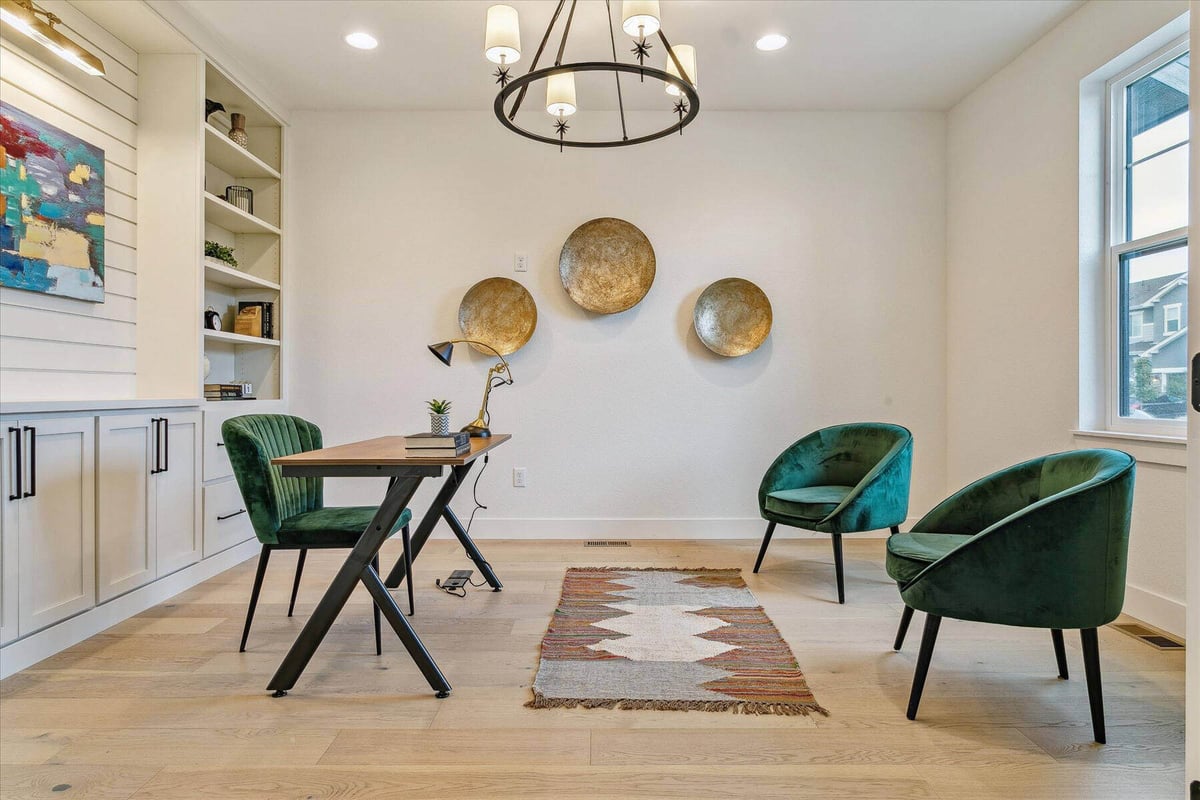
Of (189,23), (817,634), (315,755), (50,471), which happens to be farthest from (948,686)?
(189,23)

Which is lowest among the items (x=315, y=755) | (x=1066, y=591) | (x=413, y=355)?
(x=315, y=755)

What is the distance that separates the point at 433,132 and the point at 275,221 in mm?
1101

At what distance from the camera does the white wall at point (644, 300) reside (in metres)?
4.01

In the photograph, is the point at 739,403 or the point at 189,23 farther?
the point at 739,403

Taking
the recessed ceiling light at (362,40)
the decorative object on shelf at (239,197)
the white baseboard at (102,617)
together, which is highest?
the recessed ceiling light at (362,40)

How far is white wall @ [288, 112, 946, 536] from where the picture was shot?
4008 mm

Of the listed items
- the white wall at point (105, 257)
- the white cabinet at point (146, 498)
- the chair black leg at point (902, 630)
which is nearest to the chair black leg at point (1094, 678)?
the chair black leg at point (902, 630)

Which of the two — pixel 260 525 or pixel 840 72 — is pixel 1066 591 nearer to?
pixel 260 525

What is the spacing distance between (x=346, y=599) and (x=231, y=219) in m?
2.61

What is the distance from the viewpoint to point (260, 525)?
2248 mm

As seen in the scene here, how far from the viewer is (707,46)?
3.23 metres

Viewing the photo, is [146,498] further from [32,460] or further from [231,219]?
[231,219]

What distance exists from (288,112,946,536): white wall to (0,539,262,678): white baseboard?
109cm

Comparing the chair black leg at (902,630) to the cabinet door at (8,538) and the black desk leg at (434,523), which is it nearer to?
the black desk leg at (434,523)
